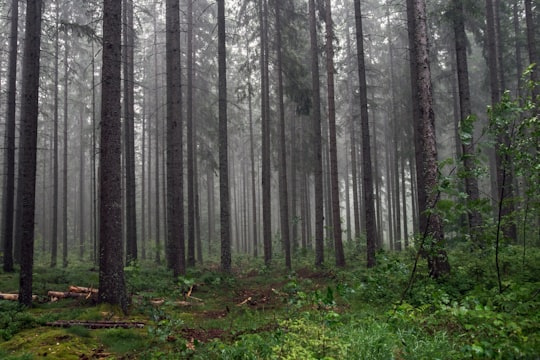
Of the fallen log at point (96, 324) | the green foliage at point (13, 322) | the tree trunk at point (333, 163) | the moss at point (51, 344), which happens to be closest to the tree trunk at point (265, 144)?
the tree trunk at point (333, 163)

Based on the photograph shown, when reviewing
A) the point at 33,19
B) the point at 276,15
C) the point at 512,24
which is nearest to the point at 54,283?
the point at 33,19

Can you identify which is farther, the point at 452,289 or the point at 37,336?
the point at 452,289

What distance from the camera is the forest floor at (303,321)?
14.8ft

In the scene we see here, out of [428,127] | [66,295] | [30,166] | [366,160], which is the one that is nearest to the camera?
[30,166]

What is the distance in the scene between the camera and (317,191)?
15703mm

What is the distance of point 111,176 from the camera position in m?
8.44

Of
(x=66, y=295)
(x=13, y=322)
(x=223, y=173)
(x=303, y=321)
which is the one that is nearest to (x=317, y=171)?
(x=223, y=173)

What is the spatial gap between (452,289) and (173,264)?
29.3 feet

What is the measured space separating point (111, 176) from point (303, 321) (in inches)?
210

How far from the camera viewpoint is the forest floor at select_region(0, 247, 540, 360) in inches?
178

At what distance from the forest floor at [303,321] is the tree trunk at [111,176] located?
22.1 inches

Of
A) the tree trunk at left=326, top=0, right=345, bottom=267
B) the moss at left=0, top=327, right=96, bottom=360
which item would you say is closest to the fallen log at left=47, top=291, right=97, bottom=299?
the moss at left=0, top=327, right=96, bottom=360

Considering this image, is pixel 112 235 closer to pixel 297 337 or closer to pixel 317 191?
pixel 297 337

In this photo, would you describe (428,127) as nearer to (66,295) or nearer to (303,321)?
(303,321)
